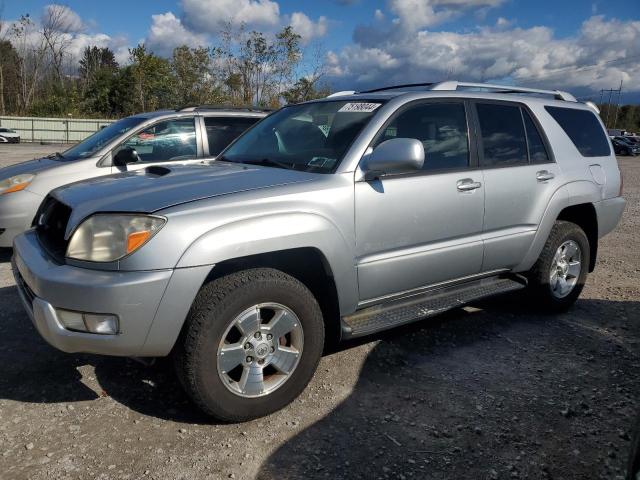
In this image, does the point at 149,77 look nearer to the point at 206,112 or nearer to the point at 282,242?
the point at 206,112

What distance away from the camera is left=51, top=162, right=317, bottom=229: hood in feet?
8.75

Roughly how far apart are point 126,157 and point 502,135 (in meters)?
3.88

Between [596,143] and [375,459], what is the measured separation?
3.73 meters

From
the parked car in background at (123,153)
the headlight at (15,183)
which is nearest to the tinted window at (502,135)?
the parked car in background at (123,153)

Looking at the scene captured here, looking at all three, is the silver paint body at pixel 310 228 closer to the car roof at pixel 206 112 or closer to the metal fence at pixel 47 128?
the car roof at pixel 206 112

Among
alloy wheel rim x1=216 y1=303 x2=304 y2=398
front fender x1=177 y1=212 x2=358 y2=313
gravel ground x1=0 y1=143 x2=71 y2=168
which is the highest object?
gravel ground x1=0 y1=143 x2=71 y2=168

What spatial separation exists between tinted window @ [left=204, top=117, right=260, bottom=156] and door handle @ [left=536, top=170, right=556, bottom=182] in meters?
3.73

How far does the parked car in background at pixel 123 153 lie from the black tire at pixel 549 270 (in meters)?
3.47

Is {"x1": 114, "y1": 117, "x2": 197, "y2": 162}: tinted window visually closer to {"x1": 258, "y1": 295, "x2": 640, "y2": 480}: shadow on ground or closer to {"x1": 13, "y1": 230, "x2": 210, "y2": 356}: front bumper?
{"x1": 258, "y1": 295, "x2": 640, "y2": 480}: shadow on ground

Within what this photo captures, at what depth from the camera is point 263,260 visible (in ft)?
9.58

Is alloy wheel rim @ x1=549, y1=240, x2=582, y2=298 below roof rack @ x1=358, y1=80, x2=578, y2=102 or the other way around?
below

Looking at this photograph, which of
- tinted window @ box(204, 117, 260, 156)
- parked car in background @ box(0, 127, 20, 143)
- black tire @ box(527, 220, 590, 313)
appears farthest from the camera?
parked car in background @ box(0, 127, 20, 143)

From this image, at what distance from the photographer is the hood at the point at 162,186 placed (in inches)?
105

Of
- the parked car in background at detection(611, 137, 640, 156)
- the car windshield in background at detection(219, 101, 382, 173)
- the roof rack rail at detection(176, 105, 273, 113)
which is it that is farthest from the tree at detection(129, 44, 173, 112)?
the parked car in background at detection(611, 137, 640, 156)
